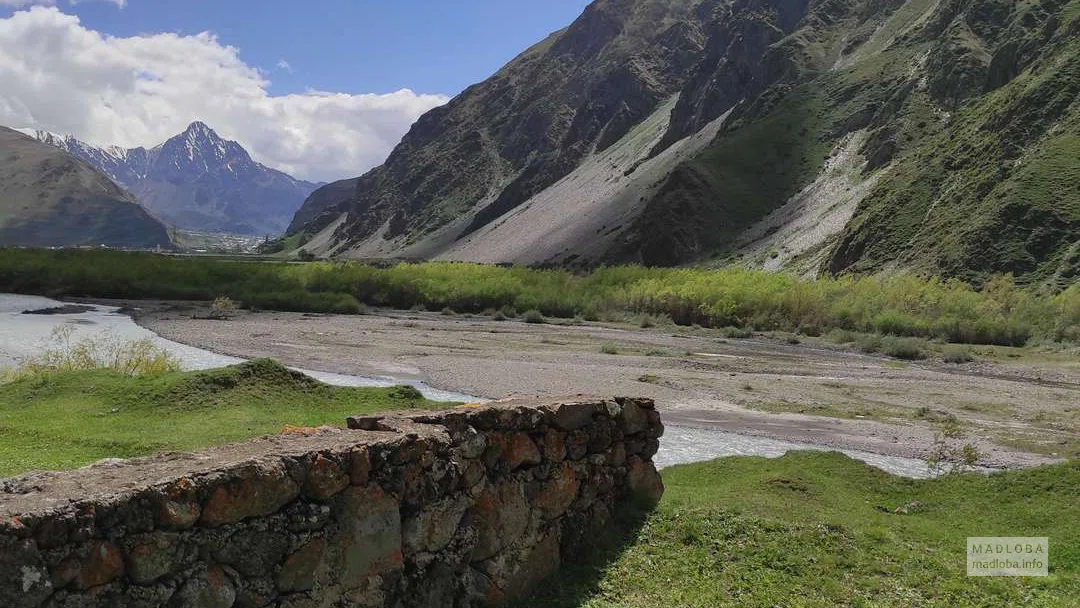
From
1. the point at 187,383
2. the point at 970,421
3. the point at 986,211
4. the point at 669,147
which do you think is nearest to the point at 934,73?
the point at 986,211

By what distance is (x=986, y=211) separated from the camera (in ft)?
216

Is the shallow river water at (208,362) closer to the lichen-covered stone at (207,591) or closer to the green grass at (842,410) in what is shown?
the green grass at (842,410)

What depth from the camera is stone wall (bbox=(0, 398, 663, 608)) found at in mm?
5812

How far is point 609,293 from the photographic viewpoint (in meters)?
72.8

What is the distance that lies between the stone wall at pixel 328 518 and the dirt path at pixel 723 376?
784 centimetres

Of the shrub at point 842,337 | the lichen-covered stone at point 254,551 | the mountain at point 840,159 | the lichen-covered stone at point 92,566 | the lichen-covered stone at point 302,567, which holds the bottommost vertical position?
the shrub at point 842,337

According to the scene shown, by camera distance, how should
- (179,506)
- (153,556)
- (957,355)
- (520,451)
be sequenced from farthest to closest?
(957,355), (520,451), (179,506), (153,556)

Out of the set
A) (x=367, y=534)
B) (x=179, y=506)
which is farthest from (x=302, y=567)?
(x=179, y=506)

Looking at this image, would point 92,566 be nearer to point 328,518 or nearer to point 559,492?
point 328,518

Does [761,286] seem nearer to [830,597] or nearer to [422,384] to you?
[422,384]

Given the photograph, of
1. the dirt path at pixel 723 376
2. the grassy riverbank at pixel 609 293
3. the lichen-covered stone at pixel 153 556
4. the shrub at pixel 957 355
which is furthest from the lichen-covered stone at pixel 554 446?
the grassy riverbank at pixel 609 293

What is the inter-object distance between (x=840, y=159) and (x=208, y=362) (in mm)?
97440

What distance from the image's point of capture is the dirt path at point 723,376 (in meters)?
25.9

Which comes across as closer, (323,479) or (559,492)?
(323,479)
